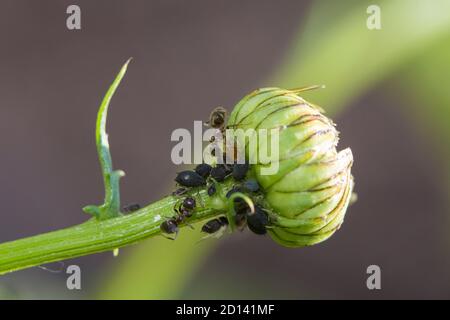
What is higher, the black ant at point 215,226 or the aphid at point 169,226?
the black ant at point 215,226

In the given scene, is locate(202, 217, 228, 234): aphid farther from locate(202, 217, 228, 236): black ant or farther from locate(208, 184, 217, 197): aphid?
locate(208, 184, 217, 197): aphid

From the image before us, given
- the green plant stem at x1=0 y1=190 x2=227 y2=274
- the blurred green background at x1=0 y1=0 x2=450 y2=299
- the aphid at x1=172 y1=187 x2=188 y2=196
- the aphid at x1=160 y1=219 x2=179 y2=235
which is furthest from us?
the blurred green background at x1=0 y1=0 x2=450 y2=299

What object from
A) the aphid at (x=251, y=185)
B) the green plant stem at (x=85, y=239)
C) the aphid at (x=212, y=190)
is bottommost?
the green plant stem at (x=85, y=239)

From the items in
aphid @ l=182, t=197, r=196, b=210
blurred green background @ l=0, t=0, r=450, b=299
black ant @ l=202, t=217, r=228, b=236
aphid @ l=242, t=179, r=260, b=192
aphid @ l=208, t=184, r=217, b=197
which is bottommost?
black ant @ l=202, t=217, r=228, b=236

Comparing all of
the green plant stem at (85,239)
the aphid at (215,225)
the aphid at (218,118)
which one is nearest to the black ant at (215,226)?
the aphid at (215,225)

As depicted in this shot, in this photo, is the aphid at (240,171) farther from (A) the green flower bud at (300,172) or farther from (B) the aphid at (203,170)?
(B) the aphid at (203,170)

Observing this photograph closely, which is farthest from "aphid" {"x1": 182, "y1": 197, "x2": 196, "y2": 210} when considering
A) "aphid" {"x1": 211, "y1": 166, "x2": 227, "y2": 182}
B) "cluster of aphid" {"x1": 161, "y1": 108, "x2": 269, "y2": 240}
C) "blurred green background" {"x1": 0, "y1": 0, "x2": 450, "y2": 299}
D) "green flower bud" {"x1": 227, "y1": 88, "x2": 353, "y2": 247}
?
"blurred green background" {"x1": 0, "y1": 0, "x2": 450, "y2": 299}

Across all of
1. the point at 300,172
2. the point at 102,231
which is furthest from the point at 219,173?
the point at 102,231

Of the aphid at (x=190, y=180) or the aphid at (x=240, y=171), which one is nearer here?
the aphid at (x=240, y=171)

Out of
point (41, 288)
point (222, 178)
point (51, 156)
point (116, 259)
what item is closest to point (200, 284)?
point (116, 259)
